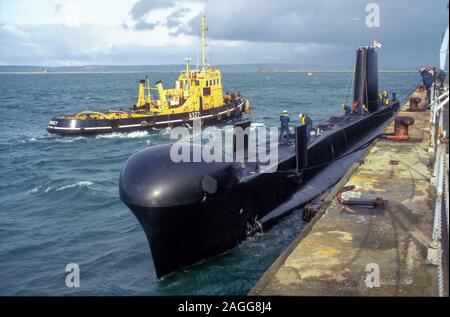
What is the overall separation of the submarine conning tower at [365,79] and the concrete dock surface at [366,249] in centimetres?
1174

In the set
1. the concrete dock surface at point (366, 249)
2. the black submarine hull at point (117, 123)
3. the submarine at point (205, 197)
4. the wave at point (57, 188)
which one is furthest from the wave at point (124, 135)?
the concrete dock surface at point (366, 249)

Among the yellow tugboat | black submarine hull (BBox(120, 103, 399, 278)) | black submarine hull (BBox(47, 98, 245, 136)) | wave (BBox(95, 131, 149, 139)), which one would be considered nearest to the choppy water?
black submarine hull (BBox(120, 103, 399, 278))

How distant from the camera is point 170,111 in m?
36.9

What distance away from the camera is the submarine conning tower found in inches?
881

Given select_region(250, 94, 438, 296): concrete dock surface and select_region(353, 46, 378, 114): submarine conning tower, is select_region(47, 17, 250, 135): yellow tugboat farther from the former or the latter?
select_region(250, 94, 438, 296): concrete dock surface

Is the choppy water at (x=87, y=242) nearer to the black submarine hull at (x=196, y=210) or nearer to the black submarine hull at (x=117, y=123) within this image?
the black submarine hull at (x=196, y=210)

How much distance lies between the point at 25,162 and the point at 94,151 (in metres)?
4.38

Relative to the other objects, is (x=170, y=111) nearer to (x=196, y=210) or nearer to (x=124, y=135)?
(x=124, y=135)

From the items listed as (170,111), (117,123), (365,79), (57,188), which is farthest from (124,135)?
(365,79)

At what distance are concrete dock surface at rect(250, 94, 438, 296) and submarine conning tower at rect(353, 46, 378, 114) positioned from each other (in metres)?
11.7

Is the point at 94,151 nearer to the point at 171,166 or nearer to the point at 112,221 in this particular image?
the point at 112,221
